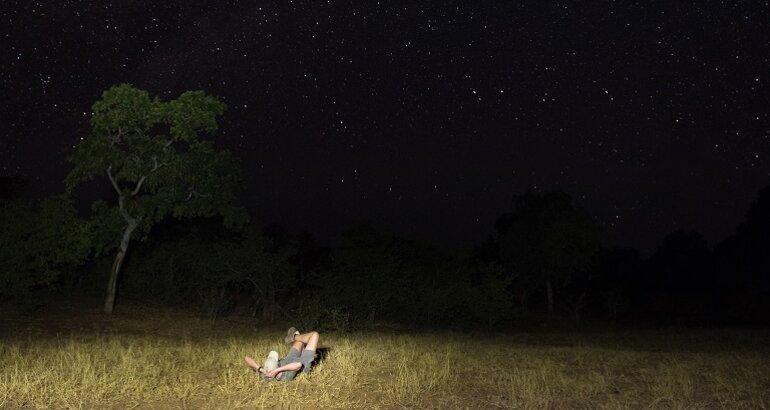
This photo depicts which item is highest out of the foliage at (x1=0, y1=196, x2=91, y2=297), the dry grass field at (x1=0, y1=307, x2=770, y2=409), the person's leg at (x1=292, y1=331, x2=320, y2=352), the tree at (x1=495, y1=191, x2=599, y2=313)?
the tree at (x1=495, y1=191, x2=599, y2=313)

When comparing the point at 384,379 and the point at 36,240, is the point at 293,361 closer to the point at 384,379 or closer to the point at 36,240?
the point at 384,379

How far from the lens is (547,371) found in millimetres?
13070

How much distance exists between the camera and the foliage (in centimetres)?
2341

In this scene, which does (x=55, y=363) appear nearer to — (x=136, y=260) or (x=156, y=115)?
(x=156, y=115)

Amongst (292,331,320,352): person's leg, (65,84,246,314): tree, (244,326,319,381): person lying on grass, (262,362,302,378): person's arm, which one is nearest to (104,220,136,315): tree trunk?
(65,84,246,314): tree

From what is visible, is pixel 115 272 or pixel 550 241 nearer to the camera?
pixel 115 272

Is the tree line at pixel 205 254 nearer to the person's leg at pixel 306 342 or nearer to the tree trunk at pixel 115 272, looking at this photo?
the tree trunk at pixel 115 272

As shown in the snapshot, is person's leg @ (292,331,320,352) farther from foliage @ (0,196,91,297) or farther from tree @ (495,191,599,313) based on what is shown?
tree @ (495,191,599,313)

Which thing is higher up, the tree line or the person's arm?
the tree line

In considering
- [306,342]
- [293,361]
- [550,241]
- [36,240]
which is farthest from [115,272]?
[550,241]

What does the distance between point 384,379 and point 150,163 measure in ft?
60.8

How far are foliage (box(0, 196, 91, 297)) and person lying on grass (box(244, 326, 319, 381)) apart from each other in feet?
53.1

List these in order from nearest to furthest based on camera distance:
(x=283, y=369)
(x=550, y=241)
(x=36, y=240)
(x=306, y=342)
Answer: (x=283, y=369) < (x=306, y=342) < (x=36, y=240) < (x=550, y=241)

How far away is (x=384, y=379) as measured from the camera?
39.0ft
